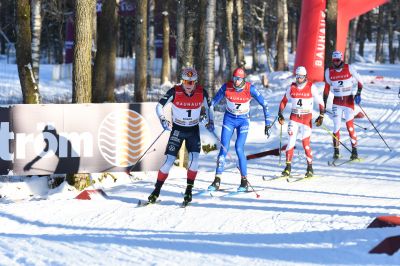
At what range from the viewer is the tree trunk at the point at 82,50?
38.2 ft

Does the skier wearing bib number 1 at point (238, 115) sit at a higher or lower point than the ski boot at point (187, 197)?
higher

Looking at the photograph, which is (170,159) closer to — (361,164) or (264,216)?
(264,216)

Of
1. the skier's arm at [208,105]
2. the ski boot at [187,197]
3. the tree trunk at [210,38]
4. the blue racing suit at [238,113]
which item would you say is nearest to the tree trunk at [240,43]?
the tree trunk at [210,38]

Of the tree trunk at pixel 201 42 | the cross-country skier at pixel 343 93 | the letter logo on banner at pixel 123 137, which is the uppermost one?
the tree trunk at pixel 201 42

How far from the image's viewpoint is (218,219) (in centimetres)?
884

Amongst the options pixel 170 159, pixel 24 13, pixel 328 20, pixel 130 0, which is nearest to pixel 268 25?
pixel 130 0

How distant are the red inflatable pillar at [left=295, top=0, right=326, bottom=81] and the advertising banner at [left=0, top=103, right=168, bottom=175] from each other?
1187 centimetres

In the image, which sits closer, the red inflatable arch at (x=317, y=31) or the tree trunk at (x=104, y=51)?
the tree trunk at (x=104, y=51)

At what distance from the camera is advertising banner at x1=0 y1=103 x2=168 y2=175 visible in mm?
11586

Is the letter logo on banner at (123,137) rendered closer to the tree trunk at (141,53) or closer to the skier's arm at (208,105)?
the skier's arm at (208,105)

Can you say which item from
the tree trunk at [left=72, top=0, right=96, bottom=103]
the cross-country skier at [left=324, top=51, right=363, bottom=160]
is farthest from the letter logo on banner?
the cross-country skier at [left=324, top=51, right=363, bottom=160]

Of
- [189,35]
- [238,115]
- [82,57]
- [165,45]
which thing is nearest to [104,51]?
[189,35]

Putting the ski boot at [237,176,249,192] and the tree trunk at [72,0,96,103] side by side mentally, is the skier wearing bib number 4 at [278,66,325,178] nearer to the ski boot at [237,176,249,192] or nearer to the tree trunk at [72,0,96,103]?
the ski boot at [237,176,249,192]

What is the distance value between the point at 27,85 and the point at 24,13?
1.53 meters
